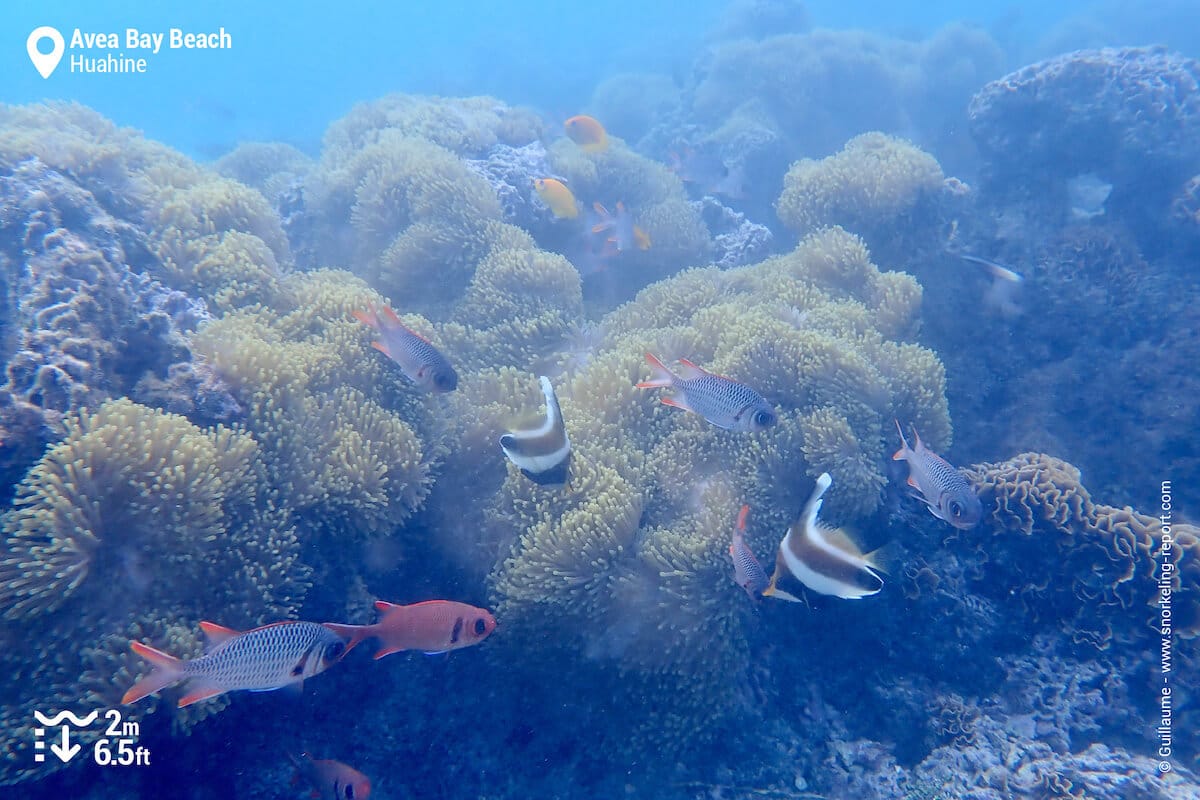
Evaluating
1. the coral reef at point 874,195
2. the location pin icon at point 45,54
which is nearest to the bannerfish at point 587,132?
the coral reef at point 874,195

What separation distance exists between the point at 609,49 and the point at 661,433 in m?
38.1

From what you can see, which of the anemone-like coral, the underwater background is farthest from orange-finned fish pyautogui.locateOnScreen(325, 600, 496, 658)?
the anemone-like coral

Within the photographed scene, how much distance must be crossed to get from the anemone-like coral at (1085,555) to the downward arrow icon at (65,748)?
A: 5250 mm

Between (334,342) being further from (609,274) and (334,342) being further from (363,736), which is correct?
(609,274)

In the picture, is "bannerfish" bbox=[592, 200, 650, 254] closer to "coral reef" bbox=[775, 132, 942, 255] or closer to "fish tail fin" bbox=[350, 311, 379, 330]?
"coral reef" bbox=[775, 132, 942, 255]

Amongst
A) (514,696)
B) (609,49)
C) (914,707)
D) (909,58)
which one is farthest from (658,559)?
(609,49)

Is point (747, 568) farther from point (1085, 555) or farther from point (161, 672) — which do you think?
point (1085, 555)

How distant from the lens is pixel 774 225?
10.2 meters

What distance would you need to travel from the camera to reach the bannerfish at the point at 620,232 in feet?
21.5

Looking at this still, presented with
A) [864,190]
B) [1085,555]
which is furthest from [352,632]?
[864,190]

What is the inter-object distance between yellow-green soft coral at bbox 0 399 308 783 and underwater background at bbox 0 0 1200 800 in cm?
2

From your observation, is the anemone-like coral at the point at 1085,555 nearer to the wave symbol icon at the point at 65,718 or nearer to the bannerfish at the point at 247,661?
the bannerfish at the point at 247,661

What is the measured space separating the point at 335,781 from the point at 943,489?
362 cm

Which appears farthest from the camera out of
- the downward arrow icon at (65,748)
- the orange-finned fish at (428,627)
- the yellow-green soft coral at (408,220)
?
the yellow-green soft coral at (408,220)
